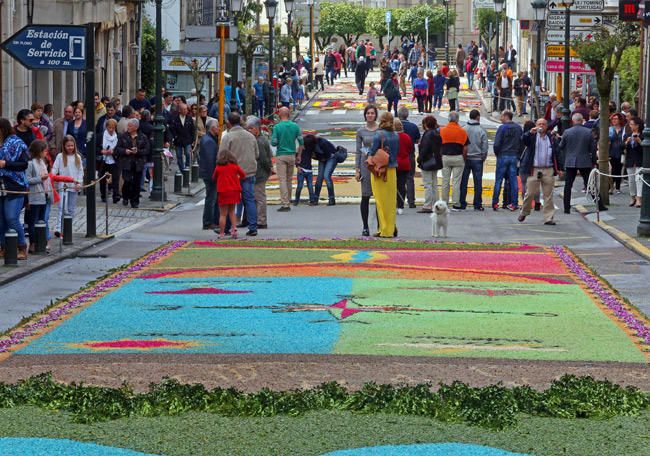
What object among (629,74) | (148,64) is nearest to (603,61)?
(629,74)

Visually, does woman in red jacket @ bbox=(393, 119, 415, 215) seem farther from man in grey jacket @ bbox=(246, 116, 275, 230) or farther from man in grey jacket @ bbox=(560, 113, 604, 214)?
man in grey jacket @ bbox=(246, 116, 275, 230)

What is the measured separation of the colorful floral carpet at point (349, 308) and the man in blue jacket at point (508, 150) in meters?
7.06

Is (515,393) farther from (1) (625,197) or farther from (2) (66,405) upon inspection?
(1) (625,197)

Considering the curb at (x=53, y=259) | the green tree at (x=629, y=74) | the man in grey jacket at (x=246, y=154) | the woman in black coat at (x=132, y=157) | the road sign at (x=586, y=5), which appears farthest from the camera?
the green tree at (x=629, y=74)

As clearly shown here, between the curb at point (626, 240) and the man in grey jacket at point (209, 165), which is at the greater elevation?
the man in grey jacket at point (209, 165)

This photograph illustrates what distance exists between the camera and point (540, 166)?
26109 millimetres

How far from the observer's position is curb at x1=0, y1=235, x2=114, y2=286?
1786cm

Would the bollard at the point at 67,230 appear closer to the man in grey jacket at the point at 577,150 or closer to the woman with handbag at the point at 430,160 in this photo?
the woman with handbag at the point at 430,160

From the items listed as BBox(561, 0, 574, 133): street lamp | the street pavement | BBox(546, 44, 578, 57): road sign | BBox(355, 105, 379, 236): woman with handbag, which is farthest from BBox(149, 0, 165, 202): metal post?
BBox(546, 44, 578, 57): road sign

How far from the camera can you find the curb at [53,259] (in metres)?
17.9

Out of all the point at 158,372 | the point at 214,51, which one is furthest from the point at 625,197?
the point at 158,372

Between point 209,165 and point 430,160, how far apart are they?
16.1ft

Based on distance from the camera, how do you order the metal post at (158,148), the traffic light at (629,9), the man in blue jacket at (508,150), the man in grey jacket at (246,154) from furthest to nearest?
the metal post at (158,148), the man in blue jacket at (508,150), the traffic light at (629,9), the man in grey jacket at (246,154)

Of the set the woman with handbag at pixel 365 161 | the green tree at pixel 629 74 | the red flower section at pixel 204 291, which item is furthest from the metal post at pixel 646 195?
the green tree at pixel 629 74
